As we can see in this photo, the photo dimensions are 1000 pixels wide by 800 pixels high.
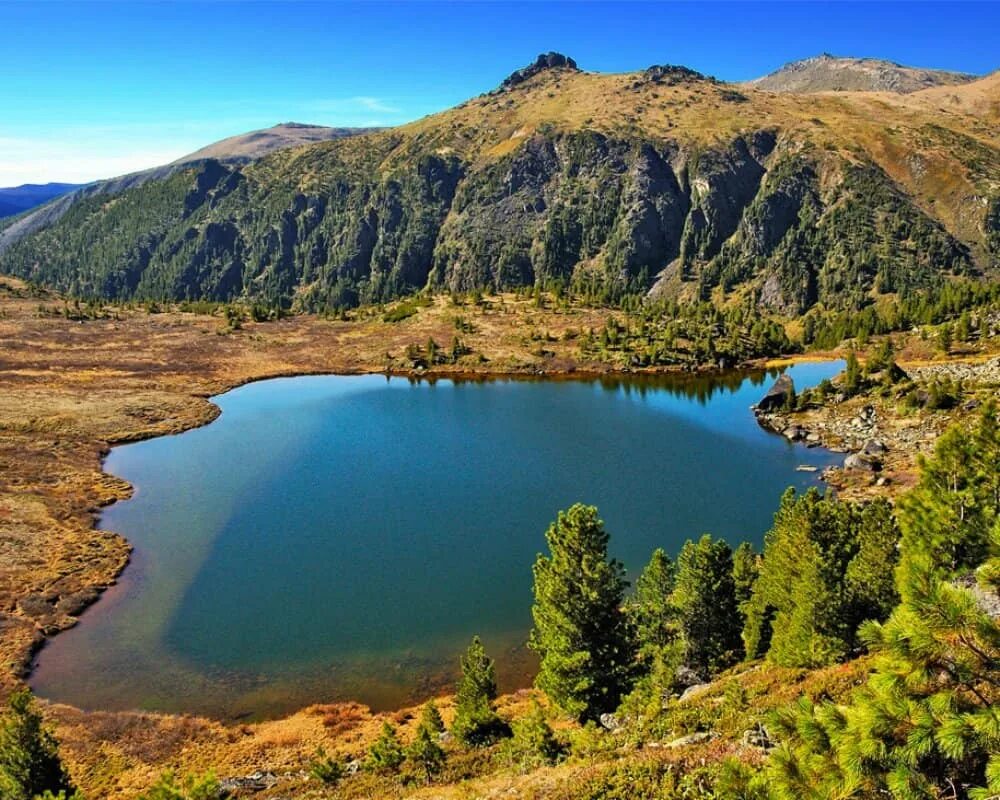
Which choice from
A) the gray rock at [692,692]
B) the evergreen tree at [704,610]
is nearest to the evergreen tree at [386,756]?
the gray rock at [692,692]

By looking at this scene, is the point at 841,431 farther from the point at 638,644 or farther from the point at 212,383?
the point at 212,383

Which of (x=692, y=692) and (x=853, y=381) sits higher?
(x=853, y=381)

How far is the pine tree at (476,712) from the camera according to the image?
27.9 m

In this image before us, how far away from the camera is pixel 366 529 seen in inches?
2131

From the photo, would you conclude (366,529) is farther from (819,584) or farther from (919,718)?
(919,718)

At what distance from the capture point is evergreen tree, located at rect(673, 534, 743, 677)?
3231cm

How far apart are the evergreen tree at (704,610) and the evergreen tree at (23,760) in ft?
85.3

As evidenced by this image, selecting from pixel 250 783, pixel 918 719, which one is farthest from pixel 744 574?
pixel 918 719

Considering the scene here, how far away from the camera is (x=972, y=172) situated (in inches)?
7756

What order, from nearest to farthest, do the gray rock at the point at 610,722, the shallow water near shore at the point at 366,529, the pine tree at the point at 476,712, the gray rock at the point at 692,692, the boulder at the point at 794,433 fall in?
the gray rock at the point at 610,722 < the gray rock at the point at 692,692 < the pine tree at the point at 476,712 < the shallow water near shore at the point at 366,529 < the boulder at the point at 794,433

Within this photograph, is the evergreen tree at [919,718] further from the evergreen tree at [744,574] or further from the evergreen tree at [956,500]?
the evergreen tree at [744,574]

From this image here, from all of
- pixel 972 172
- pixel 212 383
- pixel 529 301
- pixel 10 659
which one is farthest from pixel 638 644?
pixel 972 172

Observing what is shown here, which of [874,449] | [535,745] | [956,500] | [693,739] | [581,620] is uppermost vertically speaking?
[956,500]

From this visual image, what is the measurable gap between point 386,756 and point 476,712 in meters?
4.33
